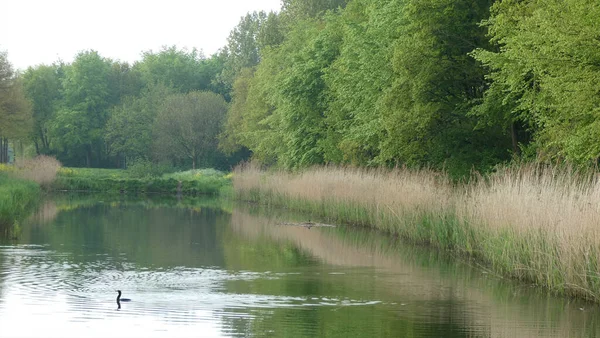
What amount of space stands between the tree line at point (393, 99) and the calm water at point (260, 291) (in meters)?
3.59

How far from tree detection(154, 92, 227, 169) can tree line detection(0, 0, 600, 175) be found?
4.4 inches

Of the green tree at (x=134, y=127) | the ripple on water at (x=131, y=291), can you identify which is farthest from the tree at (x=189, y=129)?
the ripple on water at (x=131, y=291)

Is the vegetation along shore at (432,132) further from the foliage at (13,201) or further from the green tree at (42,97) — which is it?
the green tree at (42,97)

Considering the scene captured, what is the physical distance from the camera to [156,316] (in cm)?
1338

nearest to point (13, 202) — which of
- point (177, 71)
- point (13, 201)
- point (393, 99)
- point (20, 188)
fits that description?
point (13, 201)

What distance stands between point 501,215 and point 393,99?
1062 cm

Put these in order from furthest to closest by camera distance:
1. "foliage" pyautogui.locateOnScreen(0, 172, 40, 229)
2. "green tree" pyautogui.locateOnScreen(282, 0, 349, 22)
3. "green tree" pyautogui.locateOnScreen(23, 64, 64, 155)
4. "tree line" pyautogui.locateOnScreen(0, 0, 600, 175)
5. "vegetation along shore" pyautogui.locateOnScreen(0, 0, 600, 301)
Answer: "green tree" pyautogui.locateOnScreen(23, 64, 64, 155) → "green tree" pyautogui.locateOnScreen(282, 0, 349, 22) → "foliage" pyautogui.locateOnScreen(0, 172, 40, 229) → "tree line" pyautogui.locateOnScreen(0, 0, 600, 175) → "vegetation along shore" pyautogui.locateOnScreen(0, 0, 600, 301)

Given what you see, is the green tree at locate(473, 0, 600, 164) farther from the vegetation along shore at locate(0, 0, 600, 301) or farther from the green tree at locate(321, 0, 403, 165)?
the green tree at locate(321, 0, 403, 165)

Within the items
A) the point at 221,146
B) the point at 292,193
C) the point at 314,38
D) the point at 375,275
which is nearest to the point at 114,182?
the point at 221,146

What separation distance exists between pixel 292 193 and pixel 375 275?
22.2m

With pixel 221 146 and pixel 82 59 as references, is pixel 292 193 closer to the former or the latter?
pixel 221 146

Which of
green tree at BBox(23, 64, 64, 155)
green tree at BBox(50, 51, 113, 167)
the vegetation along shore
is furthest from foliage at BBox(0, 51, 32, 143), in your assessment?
green tree at BBox(23, 64, 64, 155)

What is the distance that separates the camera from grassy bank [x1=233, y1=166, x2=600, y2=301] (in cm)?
1484

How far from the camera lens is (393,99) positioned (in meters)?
28.4
